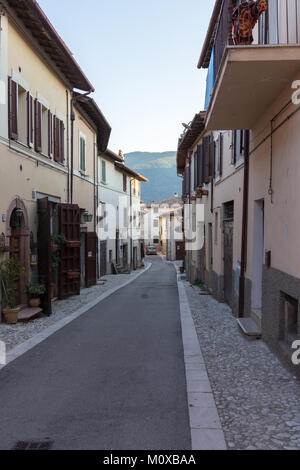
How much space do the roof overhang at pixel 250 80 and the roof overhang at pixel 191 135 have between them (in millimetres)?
7533

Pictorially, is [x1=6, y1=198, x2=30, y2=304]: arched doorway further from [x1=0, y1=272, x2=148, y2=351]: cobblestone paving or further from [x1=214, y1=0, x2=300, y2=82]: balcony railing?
[x1=214, y1=0, x2=300, y2=82]: balcony railing

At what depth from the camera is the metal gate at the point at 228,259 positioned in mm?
11094

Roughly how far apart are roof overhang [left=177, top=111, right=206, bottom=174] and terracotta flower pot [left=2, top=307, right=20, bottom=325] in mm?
8869

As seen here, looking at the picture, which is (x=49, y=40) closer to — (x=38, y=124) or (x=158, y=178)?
(x=38, y=124)

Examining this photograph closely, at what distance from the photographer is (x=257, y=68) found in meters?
5.17

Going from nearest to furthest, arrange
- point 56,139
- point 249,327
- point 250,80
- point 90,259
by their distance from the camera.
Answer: point 250,80 < point 249,327 < point 56,139 < point 90,259

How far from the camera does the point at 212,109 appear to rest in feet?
22.5

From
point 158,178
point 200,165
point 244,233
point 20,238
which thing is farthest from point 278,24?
point 158,178

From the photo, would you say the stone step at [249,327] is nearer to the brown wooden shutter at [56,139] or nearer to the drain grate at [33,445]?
the drain grate at [33,445]

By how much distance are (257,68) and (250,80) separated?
0.41m

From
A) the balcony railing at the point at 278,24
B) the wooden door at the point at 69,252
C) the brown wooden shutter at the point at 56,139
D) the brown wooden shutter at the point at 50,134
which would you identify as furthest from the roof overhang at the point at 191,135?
the balcony railing at the point at 278,24

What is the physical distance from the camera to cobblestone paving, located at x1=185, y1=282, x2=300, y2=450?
3.78 m

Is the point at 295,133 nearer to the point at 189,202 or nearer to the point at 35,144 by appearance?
the point at 35,144
